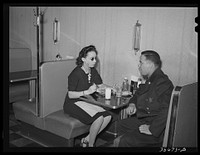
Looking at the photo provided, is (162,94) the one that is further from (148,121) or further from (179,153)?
(179,153)

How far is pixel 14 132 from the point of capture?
202cm

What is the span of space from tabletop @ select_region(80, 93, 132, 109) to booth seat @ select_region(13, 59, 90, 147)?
0.70 ft

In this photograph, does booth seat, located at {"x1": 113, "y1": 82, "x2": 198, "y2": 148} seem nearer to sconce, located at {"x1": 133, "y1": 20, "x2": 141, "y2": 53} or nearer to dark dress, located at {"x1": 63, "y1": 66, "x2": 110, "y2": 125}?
dark dress, located at {"x1": 63, "y1": 66, "x2": 110, "y2": 125}

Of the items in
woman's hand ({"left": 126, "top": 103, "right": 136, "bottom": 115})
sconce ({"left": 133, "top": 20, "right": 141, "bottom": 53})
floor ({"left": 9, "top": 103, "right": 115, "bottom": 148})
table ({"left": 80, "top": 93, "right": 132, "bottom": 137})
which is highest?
sconce ({"left": 133, "top": 20, "right": 141, "bottom": 53})

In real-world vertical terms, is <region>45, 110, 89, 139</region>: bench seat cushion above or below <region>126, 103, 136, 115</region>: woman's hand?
below

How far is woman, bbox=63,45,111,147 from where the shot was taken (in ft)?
5.86

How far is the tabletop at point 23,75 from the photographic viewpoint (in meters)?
2.27

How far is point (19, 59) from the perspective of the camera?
2.61 metres

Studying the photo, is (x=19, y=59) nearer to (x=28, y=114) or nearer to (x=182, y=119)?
(x=28, y=114)

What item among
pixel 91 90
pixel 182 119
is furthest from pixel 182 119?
pixel 91 90

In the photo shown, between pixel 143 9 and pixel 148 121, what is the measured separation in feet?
2.67

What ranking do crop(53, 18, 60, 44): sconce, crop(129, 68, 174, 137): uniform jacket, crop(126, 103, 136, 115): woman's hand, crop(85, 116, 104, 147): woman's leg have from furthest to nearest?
crop(53, 18, 60, 44): sconce < crop(85, 116, 104, 147): woman's leg < crop(126, 103, 136, 115): woman's hand < crop(129, 68, 174, 137): uniform jacket

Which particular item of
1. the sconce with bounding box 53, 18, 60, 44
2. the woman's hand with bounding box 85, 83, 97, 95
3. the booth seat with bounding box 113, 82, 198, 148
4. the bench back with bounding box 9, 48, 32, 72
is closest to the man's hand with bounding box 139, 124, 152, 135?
the booth seat with bounding box 113, 82, 198, 148

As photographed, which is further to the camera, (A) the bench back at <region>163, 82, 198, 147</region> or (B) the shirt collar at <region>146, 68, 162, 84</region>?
(B) the shirt collar at <region>146, 68, 162, 84</region>
